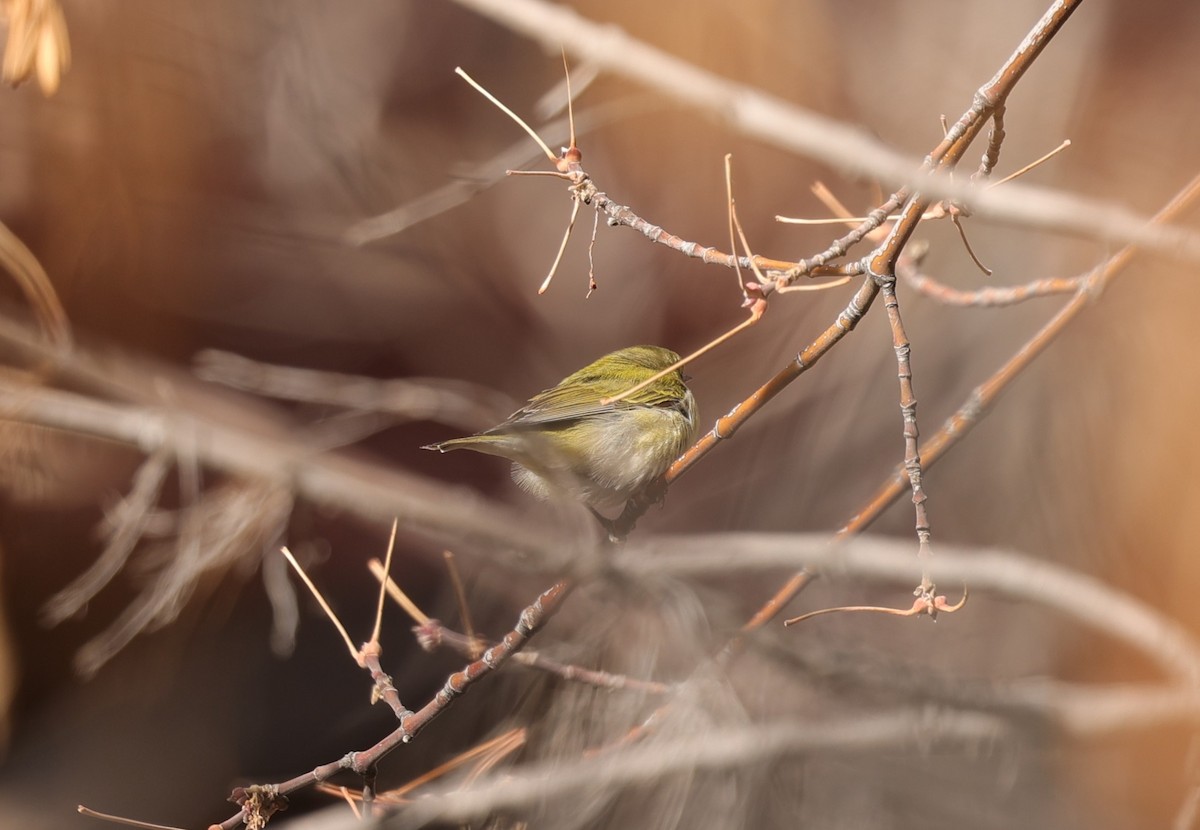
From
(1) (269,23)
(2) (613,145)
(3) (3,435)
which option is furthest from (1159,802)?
(1) (269,23)

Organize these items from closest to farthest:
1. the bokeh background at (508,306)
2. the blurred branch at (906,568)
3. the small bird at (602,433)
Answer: the blurred branch at (906,568), the small bird at (602,433), the bokeh background at (508,306)

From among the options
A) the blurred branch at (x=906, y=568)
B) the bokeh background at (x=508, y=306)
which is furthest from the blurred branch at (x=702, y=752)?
the bokeh background at (x=508, y=306)

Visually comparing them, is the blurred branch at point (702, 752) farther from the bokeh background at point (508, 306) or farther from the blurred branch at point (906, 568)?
the bokeh background at point (508, 306)

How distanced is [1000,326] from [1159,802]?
1021mm

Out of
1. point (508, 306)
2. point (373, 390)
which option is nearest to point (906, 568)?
point (373, 390)

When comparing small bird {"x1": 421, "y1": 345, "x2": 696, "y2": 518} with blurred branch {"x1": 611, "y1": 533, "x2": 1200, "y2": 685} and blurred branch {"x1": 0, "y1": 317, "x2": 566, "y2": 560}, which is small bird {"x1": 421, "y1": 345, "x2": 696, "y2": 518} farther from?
blurred branch {"x1": 611, "y1": 533, "x2": 1200, "y2": 685}

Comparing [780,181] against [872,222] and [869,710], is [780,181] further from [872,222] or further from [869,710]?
[872,222]

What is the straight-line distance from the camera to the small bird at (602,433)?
1188 mm

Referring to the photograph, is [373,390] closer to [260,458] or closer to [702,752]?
[260,458]

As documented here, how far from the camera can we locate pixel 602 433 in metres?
1.25

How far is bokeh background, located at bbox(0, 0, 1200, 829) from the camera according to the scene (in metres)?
1.83

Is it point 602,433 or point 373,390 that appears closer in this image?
point 602,433

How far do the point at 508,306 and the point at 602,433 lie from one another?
2.98ft

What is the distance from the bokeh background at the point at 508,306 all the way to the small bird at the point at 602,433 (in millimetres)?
578
